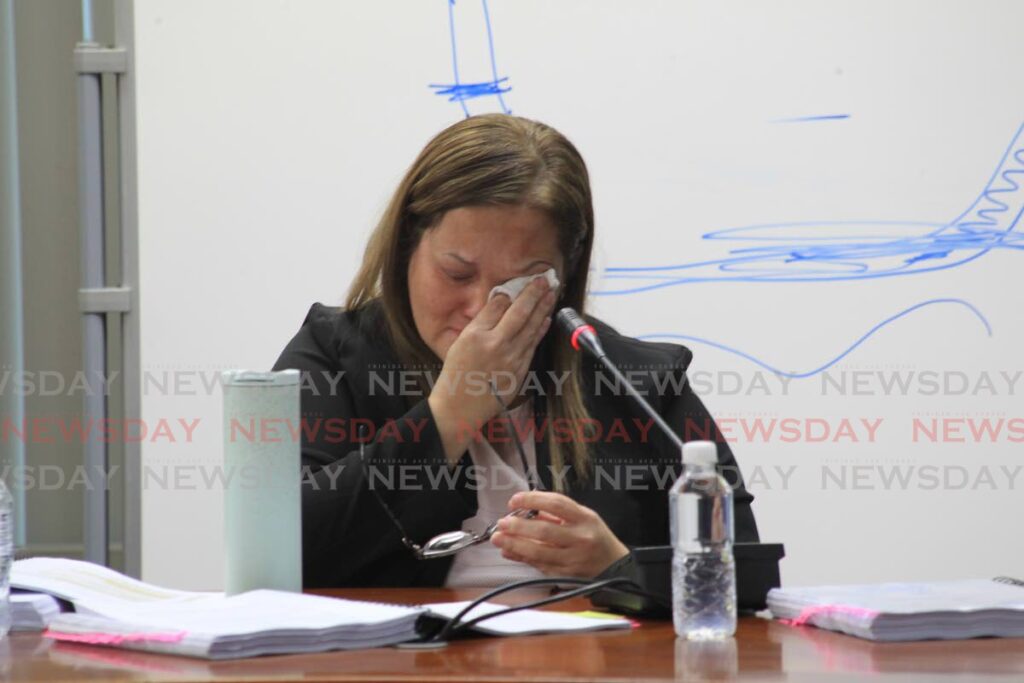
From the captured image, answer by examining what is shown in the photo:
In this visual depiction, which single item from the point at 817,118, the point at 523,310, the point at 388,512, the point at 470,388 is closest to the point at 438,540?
the point at 388,512

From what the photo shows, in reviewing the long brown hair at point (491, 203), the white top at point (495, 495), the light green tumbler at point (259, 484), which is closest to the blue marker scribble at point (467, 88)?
the long brown hair at point (491, 203)

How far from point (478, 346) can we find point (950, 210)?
88cm

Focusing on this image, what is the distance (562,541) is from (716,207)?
2.87 ft

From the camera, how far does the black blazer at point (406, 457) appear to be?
1.47 m

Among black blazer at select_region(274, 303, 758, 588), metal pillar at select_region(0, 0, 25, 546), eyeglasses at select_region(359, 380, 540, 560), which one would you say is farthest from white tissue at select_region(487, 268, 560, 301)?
metal pillar at select_region(0, 0, 25, 546)

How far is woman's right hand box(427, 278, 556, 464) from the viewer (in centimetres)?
152

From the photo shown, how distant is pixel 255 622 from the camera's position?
3.00ft

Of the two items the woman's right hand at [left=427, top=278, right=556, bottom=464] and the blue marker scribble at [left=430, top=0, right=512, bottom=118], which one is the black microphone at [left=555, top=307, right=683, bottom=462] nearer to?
the woman's right hand at [left=427, top=278, right=556, bottom=464]

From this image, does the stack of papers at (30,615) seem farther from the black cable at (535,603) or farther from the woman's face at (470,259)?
the woman's face at (470,259)

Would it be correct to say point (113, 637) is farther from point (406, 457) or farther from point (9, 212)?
point (9, 212)

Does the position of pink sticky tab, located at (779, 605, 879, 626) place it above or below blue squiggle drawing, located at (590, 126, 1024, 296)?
below

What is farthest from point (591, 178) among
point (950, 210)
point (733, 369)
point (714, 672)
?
point (714, 672)

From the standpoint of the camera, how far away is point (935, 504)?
6.64 feet

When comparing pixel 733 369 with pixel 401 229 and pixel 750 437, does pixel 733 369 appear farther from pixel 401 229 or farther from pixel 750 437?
pixel 401 229
